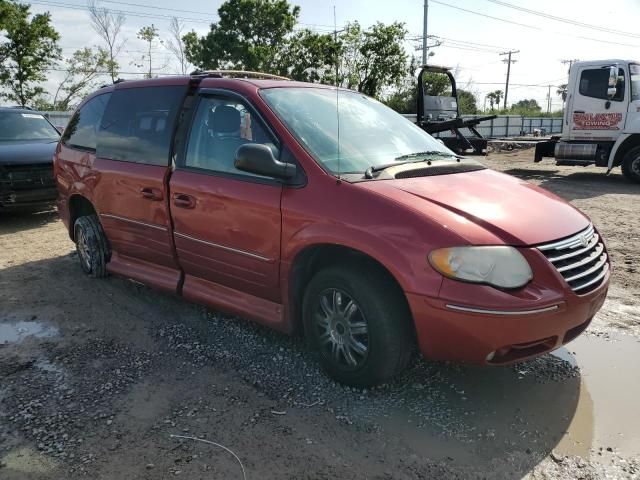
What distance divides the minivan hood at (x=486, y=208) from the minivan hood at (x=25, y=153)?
268 inches

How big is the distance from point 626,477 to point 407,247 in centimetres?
148

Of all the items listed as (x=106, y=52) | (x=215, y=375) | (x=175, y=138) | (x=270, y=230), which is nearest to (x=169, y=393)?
(x=215, y=375)

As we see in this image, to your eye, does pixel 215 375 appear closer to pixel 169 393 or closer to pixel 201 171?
pixel 169 393

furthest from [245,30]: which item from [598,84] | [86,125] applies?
[86,125]

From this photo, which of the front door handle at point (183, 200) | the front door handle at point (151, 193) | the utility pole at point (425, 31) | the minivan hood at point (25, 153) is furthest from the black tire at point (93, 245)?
the utility pole at point (425, 31)

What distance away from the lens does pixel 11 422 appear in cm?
293

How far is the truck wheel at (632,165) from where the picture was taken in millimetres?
11961

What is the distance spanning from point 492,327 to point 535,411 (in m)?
0.75

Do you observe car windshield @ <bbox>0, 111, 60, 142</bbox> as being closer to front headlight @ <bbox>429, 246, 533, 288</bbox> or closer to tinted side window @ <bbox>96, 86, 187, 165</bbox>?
tinted side window @ <bbox>96, 86, 187, 165</bbox>

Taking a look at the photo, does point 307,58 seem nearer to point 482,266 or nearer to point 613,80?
point 613,80

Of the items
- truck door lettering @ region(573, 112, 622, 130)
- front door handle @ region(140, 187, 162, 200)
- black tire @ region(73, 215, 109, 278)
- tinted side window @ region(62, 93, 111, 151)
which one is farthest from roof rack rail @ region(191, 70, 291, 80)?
truck door lettering @ region(573, 112, 622, 130)

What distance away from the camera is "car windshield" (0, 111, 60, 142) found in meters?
8.75

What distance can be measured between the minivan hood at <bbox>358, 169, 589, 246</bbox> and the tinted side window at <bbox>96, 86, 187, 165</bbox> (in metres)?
1.91

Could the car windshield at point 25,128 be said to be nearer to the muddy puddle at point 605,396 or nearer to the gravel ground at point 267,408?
the gravel ground at point 267,408
